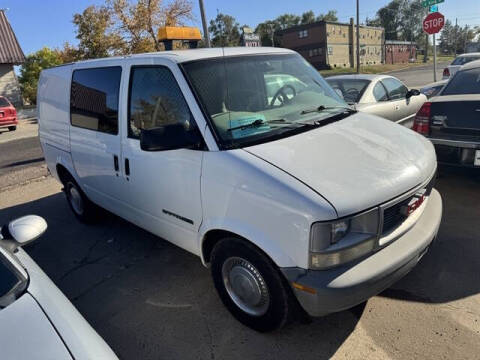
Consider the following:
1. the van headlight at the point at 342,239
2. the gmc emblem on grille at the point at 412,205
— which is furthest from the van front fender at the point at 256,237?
the gmc emblem on grille at the point at 412,205

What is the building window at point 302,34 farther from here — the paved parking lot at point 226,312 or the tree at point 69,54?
the paved parking lot at point 226,312

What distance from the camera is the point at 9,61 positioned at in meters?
22.6

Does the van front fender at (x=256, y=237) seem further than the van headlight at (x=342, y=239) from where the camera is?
Yes

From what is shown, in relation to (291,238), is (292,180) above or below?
above

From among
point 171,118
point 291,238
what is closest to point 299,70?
point 171,118

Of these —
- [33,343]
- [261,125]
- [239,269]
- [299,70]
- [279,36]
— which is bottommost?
[239,269]

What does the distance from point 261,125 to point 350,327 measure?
163 centimetres

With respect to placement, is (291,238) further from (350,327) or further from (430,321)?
(430,321)

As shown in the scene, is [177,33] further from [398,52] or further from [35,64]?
[398,52]

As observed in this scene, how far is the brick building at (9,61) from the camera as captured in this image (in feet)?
74.9

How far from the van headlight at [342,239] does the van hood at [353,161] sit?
9 cm

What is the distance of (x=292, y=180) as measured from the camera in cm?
226

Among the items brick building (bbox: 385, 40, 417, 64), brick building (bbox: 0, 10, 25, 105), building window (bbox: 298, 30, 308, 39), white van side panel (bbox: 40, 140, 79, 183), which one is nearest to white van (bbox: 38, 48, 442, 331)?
white van side panel (bbox: 40, 140, 79, 183)

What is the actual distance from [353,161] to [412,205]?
552 mm
